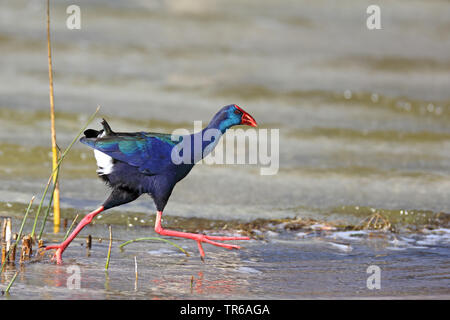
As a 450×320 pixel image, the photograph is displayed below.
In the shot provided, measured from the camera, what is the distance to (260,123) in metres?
9.92

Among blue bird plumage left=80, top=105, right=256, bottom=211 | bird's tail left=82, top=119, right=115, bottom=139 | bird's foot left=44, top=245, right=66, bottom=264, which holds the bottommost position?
bird's foot left=44, top=245, right=66, bottom=264

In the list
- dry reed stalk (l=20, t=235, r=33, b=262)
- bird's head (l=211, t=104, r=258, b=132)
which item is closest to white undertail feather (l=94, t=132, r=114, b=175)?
dry reed stalk (l=20, t=235, r=33, b=262)

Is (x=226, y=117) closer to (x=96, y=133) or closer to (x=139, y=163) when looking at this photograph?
(x=139, y=163)

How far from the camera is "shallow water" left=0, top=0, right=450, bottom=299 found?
505 cm

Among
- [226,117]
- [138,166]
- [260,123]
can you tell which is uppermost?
[260,123]

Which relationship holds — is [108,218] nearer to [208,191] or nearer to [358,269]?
[208,191]

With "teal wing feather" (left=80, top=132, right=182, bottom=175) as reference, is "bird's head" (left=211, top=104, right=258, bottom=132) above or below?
above

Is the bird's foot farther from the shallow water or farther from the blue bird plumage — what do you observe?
the blue bird plumage

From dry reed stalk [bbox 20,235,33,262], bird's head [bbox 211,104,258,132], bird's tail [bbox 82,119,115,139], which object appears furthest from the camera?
bird's head [bbox 211,104,258,132]

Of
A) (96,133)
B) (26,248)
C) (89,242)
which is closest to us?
(26,248)

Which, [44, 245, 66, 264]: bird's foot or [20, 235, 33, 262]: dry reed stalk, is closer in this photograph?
[20, 235, 33, 262]: dry reed stalk

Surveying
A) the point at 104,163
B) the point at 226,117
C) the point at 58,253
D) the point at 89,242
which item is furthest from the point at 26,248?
the point at 226,117

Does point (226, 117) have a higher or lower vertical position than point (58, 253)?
Result: higher

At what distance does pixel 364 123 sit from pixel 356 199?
8.98ft
